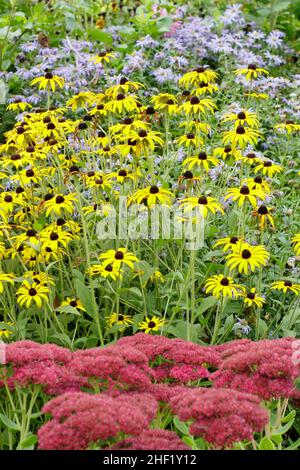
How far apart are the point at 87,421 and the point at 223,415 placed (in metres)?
0.40

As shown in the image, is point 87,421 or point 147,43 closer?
point 87,421

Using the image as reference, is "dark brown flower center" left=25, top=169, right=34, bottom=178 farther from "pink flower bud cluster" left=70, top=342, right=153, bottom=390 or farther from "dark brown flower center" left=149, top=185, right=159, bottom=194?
"pink flower bud cluster" left=70, top=342, right=153, bottom=390

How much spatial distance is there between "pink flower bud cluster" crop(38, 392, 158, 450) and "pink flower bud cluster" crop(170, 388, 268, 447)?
0.14 meters

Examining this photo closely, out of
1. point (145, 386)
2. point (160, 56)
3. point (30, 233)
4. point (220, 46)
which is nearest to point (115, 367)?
point (145, 386)

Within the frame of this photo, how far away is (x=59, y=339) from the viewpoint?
391 centimetres

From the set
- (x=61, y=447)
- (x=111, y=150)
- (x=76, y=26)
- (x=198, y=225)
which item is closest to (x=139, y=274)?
(x=198, y=225)

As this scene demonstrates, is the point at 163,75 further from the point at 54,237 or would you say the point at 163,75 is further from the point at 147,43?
the point at 54,237

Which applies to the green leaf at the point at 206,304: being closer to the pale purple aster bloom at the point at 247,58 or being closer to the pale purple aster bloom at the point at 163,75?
the pale purple aster bloom at the point at 163,75

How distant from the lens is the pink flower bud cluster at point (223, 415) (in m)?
2.53

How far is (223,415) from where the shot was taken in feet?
8.45

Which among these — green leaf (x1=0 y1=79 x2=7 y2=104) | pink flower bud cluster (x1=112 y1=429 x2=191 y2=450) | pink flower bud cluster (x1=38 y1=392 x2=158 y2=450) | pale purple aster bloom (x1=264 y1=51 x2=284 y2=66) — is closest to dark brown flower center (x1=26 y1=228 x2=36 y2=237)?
pink flower bud cluster (x1=38 y1=392 x2=158 y2=450)

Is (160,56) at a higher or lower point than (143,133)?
lower

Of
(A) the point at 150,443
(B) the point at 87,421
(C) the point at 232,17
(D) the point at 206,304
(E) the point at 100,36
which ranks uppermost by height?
(C) the point at 232,17

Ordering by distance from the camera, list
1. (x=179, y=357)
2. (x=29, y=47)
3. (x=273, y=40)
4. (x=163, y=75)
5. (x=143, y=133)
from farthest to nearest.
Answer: (x=273, y=40)
(x=29, y=47)
(x=163, y=75)
(x=143, y=133)
(x=179, y=357)
